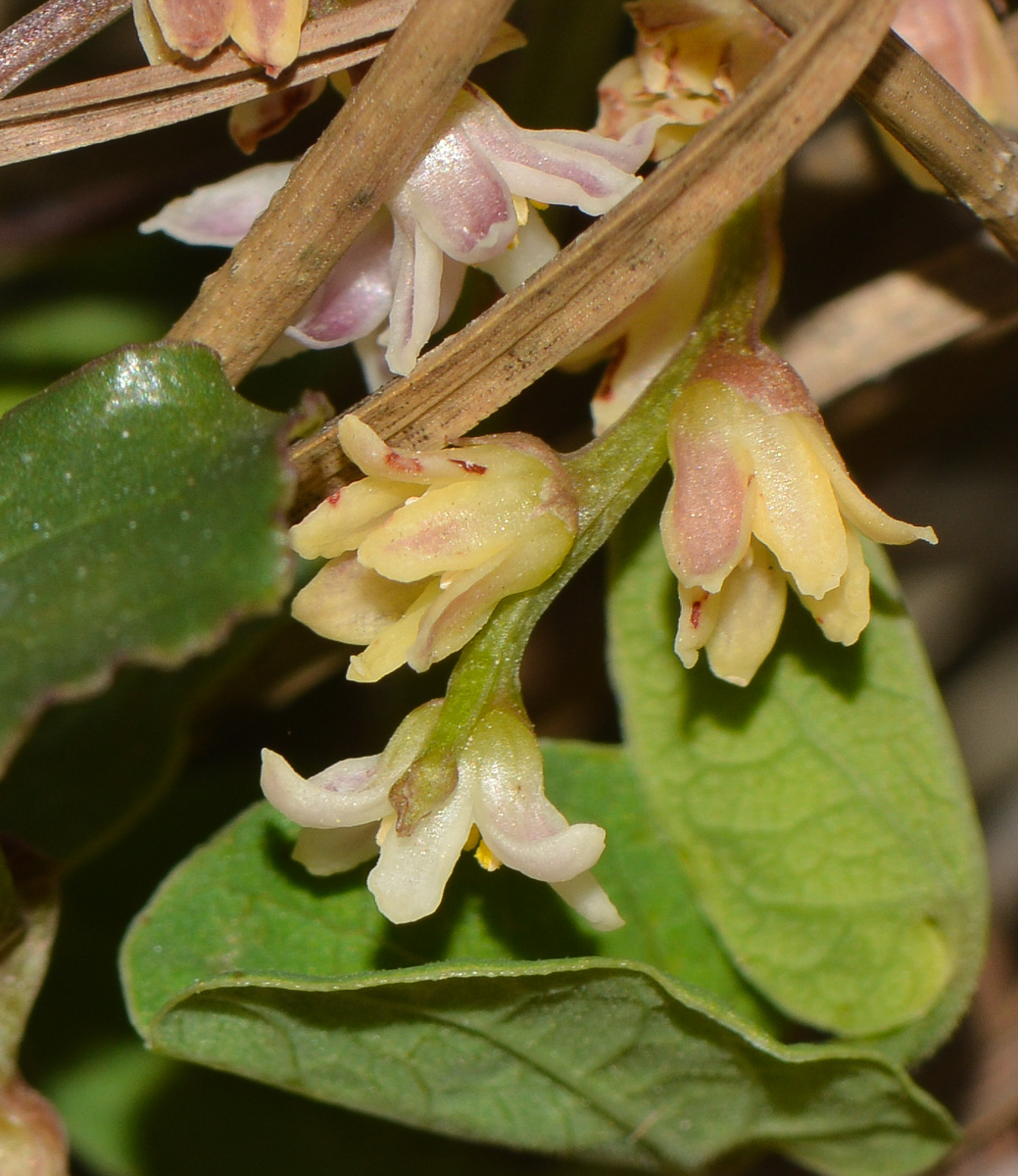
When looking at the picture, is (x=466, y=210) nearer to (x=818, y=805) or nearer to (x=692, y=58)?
(x=692, y=58)

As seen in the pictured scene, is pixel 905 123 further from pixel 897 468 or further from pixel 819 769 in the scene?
pixel 897 468

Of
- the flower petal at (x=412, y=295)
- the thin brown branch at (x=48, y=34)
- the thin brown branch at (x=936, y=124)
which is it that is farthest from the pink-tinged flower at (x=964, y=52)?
the thin brown branch at (x=48, y=34)

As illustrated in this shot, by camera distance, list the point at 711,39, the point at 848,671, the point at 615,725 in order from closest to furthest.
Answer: the point at 711,39
the point at 848,671
the point at 615,725

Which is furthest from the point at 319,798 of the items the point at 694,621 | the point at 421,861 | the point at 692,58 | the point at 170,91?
the point at 692,58

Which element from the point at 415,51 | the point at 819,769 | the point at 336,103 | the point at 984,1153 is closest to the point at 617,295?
the point at 415,51

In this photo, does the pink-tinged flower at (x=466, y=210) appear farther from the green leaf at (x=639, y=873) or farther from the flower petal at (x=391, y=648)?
the green leaf at (x=639, y=873)

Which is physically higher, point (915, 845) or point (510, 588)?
point (510, 588)
